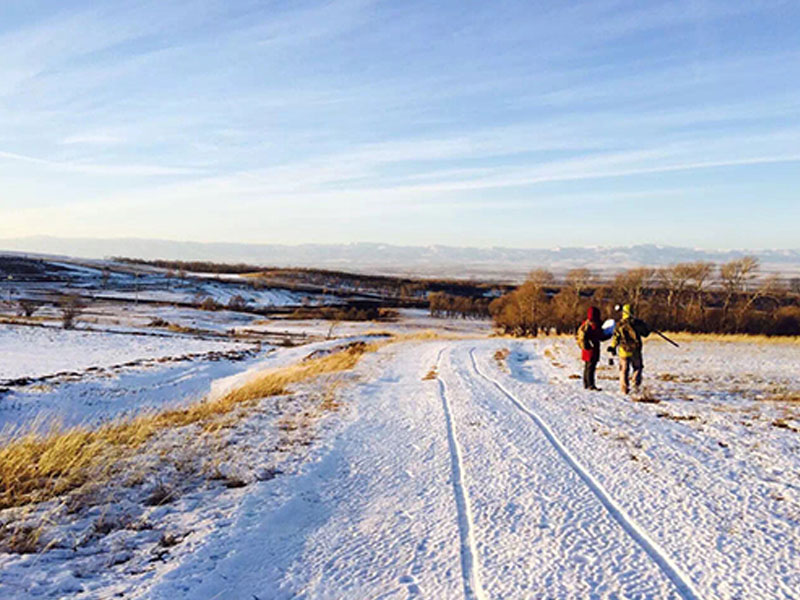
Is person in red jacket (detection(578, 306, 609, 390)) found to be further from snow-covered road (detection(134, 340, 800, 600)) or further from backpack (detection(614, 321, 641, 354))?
snow-covered road (detection(134, 340, 800, 600))

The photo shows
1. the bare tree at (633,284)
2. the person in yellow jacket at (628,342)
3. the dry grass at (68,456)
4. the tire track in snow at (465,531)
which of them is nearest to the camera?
the tire track in snow at (465,531)

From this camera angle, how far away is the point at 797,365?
22203mm

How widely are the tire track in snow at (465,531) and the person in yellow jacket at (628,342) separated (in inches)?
265

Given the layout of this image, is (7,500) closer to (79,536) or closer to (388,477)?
(79,536)

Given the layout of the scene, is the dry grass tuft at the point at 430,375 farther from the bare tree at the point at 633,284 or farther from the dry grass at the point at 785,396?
the bare tree at the point at 633,284

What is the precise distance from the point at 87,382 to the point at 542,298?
60358mm

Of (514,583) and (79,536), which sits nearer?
(514,583)

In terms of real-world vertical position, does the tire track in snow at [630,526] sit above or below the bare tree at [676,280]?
below

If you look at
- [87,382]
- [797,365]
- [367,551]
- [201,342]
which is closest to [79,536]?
[367,551]

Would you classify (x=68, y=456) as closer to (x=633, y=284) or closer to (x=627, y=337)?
(x=627, y=337)

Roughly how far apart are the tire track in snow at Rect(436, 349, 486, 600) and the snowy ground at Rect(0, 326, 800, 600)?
2cm

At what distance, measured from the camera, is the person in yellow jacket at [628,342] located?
13945mm

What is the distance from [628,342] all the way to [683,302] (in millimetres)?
78794

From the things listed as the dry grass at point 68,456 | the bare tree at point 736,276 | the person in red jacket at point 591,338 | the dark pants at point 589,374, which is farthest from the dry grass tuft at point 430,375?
the bare tree at point 736,276
